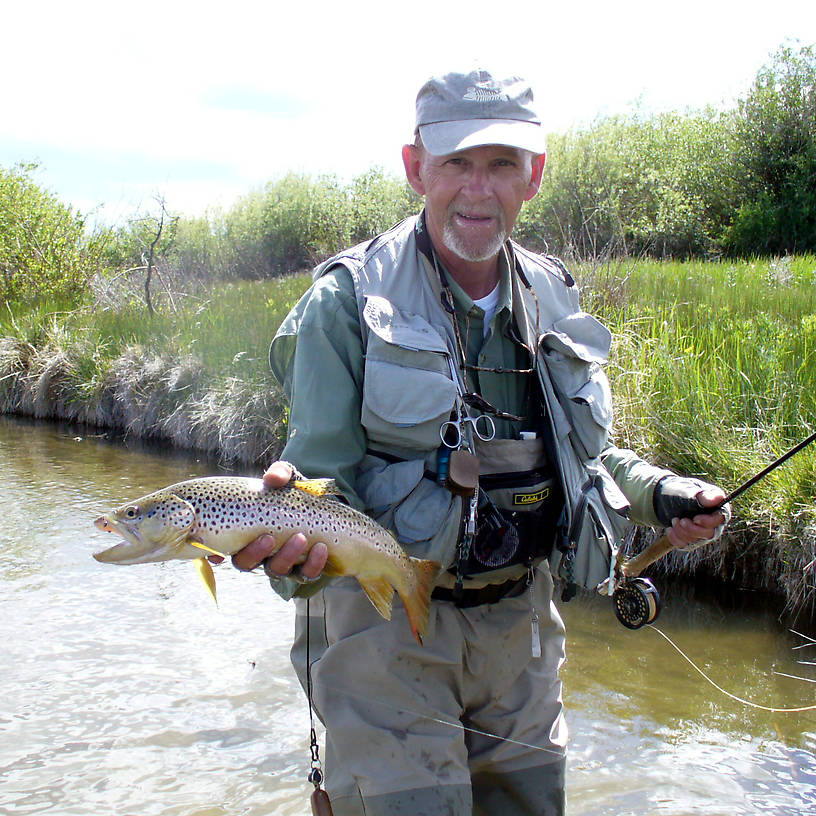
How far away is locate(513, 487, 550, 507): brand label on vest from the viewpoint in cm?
284

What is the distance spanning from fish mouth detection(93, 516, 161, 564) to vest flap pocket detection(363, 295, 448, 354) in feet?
2.84

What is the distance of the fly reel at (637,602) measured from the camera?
3.39 m

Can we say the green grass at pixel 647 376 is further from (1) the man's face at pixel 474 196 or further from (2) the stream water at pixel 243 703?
(1) the man's face at pixel 474 196

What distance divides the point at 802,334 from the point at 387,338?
541 cm

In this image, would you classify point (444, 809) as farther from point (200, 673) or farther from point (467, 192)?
point (200, 673)

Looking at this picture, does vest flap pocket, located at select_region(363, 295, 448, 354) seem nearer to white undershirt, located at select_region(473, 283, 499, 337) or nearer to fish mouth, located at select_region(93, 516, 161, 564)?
white undershirt, located at select_region(473, 283, 499, 337)

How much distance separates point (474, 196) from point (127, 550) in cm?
146

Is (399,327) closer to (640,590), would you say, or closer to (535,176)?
(535,176)

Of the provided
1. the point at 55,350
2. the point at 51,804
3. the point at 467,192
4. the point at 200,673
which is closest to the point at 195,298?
the point at 55,350

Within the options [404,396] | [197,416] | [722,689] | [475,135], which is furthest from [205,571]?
[197,416]

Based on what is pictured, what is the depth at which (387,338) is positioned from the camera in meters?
2.59

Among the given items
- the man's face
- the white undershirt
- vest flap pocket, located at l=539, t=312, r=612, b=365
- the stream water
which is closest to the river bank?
the stream water

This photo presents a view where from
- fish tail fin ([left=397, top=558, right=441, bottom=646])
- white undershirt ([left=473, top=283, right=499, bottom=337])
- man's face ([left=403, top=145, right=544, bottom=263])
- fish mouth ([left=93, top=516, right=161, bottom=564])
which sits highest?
man's face ([left=403, top=145, right=544, bottom=263])

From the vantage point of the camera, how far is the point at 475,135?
272 centimetres
